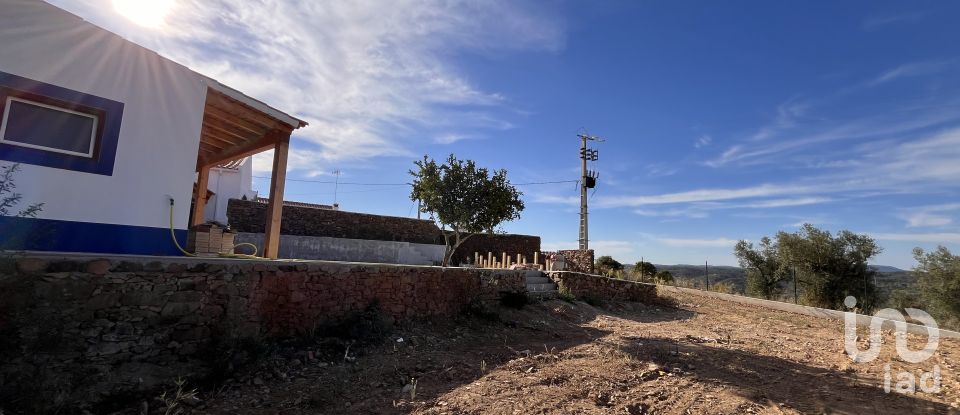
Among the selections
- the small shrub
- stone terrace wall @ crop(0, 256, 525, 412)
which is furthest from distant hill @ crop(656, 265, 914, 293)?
stone terrace wall @ crop(0, 256, 525, 412)

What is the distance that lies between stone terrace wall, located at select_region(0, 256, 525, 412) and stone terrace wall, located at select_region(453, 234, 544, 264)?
15882 millimetres

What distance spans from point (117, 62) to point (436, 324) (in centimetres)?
678

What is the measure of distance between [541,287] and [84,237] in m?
10.5

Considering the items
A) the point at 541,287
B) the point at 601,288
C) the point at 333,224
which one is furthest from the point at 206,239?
the point at 333,224

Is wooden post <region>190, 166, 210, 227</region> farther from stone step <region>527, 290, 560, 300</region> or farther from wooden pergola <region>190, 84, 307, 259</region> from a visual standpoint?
stone step <region>527, 290, 560, 300</region>

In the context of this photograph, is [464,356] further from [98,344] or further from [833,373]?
[833,373]

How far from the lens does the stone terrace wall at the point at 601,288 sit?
14234mm

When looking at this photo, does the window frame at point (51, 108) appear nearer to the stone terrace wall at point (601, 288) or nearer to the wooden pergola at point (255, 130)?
the wooden pergola at point (255, 130)

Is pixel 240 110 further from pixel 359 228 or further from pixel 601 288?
pixel 359 228

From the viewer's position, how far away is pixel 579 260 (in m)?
20.2

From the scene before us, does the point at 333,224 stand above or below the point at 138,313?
above

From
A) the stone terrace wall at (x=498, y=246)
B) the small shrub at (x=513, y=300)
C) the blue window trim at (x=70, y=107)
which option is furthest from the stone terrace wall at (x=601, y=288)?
the blue window trim at (x=70, y=107)

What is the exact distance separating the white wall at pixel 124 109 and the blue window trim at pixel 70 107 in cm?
8

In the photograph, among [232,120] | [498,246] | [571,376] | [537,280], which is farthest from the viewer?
[498,246]
